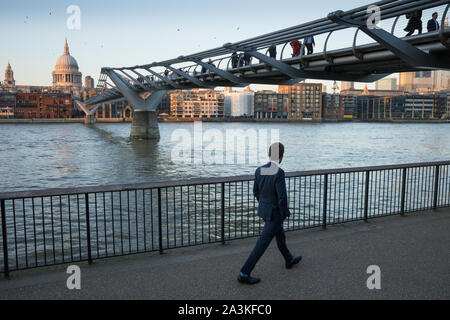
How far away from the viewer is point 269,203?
4898 mm

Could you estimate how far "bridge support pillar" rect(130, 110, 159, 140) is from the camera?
62062 millimetres

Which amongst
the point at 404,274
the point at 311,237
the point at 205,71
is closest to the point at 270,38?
the point at 205,71

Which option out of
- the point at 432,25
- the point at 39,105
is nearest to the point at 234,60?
the point at 432,25

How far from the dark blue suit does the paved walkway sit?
335mm

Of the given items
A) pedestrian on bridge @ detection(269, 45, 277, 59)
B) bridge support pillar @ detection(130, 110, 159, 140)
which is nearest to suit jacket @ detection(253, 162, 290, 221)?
pedestrian on bridge @ detection(269, 45, 277, 59)

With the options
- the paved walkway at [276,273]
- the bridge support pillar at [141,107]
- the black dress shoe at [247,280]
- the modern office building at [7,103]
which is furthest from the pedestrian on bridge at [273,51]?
the modern office building at [7,103]

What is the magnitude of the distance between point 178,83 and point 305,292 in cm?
4302

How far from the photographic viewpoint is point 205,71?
124 ft

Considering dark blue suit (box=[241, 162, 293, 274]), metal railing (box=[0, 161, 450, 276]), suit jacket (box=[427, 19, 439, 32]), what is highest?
suit jacket (box=[427, 19, 439, 32])

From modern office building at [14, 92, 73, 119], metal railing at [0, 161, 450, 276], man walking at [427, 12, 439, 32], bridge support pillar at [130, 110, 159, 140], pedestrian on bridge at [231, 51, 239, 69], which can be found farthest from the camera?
modern office building at [14, 92, 73, 119]

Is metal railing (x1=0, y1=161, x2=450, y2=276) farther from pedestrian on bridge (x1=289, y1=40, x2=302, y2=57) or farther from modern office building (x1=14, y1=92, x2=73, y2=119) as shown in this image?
modern office building (x1=14, y1=92, x2=73, y2=119)

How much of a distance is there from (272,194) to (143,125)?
59.1 metres

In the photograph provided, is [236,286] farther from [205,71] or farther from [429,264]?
[205,71]
